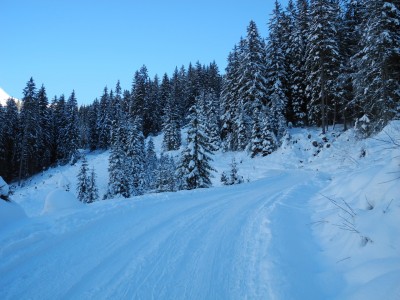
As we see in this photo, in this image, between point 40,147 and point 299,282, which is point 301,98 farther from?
point 40,147

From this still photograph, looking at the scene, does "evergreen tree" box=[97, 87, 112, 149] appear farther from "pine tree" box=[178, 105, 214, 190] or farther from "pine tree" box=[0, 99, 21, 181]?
"pine tree" box=[178, 105, 214, 190]

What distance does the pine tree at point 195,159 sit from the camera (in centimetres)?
2060

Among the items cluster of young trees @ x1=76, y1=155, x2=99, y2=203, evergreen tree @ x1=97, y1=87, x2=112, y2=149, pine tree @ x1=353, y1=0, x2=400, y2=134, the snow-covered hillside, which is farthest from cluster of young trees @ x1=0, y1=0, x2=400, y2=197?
the snow-covered hillside

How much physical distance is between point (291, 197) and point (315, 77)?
2612 cm

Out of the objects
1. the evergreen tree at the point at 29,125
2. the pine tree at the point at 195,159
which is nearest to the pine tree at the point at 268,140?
the pine tree at the point at 195,159

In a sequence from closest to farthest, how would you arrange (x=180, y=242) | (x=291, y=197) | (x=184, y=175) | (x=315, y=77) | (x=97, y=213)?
(x=180, y=242) → (x=97, y=213) → (x=291, y=197) → (x=184, y=175) → (x=315, y=77)

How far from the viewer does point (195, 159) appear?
21000 mm

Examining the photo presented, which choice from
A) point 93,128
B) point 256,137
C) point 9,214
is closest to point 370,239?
point 9,214

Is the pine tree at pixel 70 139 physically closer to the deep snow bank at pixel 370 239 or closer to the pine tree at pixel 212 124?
the pine tree at pixel 212 124

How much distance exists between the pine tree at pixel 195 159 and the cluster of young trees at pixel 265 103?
78mm

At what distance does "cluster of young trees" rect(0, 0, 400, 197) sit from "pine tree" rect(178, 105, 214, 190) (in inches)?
3.1

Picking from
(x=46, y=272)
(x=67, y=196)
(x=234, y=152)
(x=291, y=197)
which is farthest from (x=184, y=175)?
(x=234, y=152)

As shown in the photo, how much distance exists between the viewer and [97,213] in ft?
25.1

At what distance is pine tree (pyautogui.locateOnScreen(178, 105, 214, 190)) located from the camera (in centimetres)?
2060
